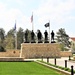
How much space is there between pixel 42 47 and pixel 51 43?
1554mm

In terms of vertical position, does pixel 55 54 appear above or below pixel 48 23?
below

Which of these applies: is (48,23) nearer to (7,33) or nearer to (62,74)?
(62,74)

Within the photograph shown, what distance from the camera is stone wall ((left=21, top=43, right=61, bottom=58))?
1770 inches

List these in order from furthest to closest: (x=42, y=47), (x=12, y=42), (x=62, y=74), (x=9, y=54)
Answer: (x=12, y=42) → (x=9, y=54) → (x=42, y=47) → (x=62, y=74)

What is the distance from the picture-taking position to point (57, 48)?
45344mm

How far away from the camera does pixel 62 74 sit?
1712 centimetres

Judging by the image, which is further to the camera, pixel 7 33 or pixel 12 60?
pixel 7 33

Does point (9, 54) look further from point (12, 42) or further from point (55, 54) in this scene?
point (12, 42)

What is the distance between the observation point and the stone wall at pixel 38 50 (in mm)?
44969

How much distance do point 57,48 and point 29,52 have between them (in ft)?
14.7

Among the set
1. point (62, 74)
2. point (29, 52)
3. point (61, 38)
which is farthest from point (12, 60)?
point (61, 38)

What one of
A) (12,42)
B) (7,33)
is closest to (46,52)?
(12,42)

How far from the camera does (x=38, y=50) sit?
4512cm

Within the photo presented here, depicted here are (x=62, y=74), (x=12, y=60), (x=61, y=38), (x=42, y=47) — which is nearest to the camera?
(x=62, y=74)
